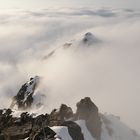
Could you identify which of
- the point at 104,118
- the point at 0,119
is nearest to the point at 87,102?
the point at 104,118

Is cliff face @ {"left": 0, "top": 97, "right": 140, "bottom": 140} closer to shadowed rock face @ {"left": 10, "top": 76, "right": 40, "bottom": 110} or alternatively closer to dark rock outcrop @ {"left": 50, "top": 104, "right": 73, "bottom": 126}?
dark rock outcrop @ {"left": 50, "top": 104, "right": 73, "bottom": 126}

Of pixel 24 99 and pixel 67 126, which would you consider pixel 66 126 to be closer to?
pixel 67 126

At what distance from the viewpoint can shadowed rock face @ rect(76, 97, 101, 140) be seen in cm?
10727

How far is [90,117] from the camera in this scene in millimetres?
108688

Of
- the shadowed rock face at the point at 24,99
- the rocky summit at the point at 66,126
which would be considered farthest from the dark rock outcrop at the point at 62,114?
the shadowed rock face at the point at 24,99

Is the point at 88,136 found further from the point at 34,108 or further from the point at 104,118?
the point at 34,108

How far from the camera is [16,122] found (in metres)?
104

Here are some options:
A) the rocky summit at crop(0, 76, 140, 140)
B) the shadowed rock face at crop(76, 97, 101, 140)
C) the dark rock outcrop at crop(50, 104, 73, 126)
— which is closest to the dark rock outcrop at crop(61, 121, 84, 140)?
the rocky summit at crop(0, 76, 140, 140)

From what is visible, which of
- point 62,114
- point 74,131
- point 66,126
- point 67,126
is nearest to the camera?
point 66,126

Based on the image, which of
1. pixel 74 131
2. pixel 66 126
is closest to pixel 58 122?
pixel 66 126

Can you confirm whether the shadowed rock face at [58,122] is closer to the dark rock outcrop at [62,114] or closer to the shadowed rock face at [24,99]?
the dark rock outcrop at [62,114]

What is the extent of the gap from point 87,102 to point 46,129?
3771 centimetres

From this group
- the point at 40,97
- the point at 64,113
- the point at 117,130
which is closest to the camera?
the point at 64,113

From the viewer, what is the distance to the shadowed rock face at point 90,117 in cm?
10727
